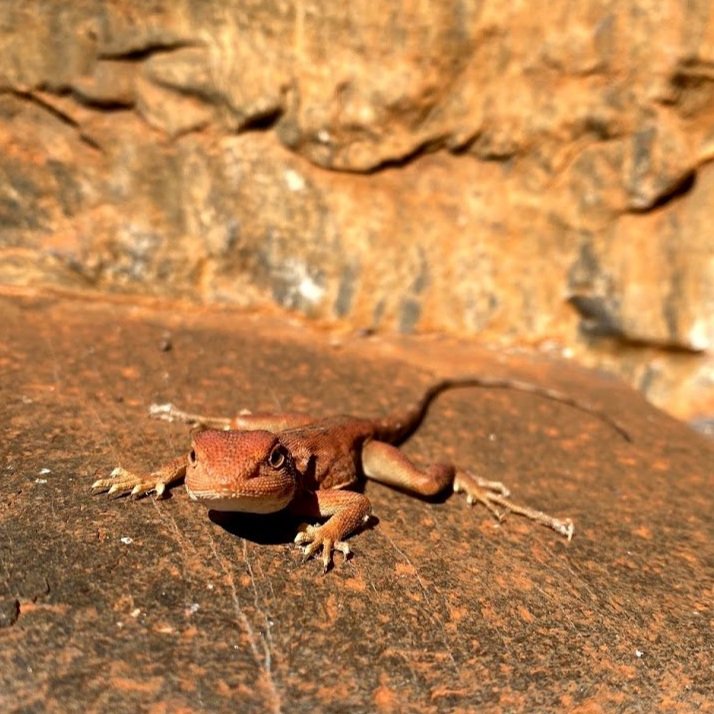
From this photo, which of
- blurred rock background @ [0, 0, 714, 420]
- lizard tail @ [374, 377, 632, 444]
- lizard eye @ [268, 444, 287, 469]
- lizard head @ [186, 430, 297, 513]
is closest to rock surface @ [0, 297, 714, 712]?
lizard tail @ [374, 377, 632, 444]

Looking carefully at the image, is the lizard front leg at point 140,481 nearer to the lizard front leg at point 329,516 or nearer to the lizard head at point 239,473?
the lizard head at point 239,473

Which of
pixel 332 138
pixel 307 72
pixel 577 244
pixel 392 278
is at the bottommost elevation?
pixel 392 278

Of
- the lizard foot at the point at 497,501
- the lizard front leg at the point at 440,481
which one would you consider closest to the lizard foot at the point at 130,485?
the lizard front leg at the point at 440,481

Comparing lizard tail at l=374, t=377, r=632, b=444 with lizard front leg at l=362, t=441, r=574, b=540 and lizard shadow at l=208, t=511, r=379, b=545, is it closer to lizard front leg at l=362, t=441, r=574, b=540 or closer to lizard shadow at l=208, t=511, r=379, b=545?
lizard front leg at l=362, t=441, r=574, b=540

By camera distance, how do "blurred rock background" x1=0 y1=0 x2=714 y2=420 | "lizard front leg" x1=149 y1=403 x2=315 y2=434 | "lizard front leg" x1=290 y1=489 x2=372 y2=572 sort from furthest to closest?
1. "blurred rock background" x1=0 y1=0 x2=714 y2=420
2. "lizard front leg" x1=149 y1=403 x2=315 y2=434
3. "lizard front leg" x1=290 y1=489 x2=372 y2=572

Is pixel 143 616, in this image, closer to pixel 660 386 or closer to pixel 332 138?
pixel 332 138

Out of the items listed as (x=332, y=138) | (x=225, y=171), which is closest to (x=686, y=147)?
(x=332, y=138)
